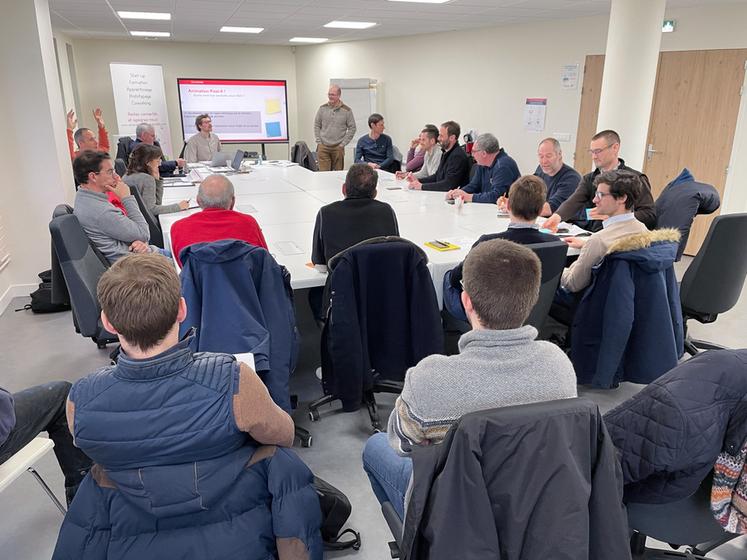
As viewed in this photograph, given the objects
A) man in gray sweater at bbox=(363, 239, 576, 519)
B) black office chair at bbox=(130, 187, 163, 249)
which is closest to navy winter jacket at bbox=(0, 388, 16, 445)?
man in gray sweater at bbox=(363, 239, 576, 519)

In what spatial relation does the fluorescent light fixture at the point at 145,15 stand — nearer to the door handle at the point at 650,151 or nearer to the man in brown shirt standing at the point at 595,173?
the man in brown shirt standing at the point at 595,173

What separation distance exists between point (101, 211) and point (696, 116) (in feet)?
17.9

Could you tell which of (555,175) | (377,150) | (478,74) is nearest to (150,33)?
(377,150)

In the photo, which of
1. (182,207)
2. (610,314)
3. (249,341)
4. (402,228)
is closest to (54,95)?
(182,207)

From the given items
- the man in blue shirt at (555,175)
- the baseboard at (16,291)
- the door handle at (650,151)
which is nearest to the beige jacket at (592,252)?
the man in blue shirt at (555,175)

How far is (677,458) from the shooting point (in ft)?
4.23

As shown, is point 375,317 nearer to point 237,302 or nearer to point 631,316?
point 237,302

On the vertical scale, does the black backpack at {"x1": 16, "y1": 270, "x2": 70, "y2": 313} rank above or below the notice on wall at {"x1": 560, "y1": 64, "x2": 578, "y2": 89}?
below

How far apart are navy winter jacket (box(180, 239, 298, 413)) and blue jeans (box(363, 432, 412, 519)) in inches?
30.2

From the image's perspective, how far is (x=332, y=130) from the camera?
8000mm

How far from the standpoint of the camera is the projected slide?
1046 cm

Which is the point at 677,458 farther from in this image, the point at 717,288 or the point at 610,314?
the point at 717,288

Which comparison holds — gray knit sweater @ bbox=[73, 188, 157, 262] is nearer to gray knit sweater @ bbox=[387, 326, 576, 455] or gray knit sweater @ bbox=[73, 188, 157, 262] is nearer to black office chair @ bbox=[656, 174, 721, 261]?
gray knit sweater @ bbox=[387, 326, 576, 455]

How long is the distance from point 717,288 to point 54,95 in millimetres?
4830
